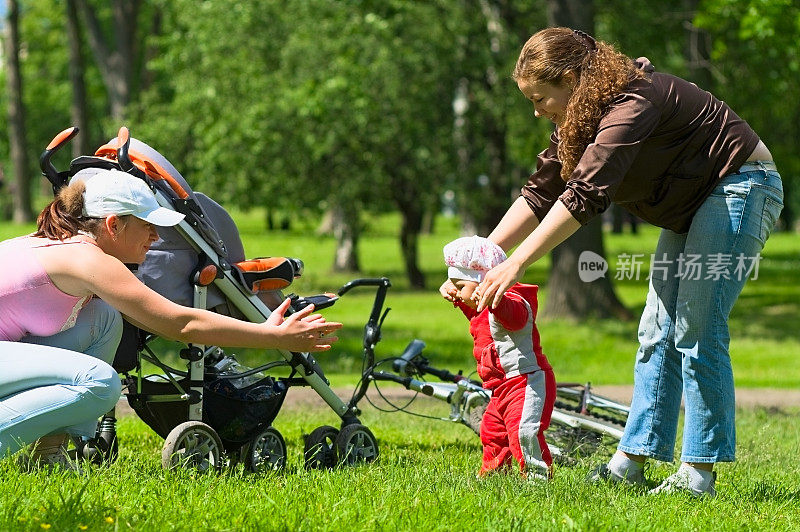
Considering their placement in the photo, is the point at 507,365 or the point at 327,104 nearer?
the point at 507,365

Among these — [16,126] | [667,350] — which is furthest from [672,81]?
[16,126]

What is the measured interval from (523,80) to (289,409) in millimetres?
4219

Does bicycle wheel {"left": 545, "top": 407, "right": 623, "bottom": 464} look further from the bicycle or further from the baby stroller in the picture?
the baby stroller

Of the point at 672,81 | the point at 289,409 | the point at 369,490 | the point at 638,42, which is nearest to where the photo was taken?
the point at 369,490

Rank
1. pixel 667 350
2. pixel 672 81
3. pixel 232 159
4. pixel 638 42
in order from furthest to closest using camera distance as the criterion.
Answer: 1. pixel 232 159
2. pixel 638 42
3. pixel 667 350
4. pixel 672 81

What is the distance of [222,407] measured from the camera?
5.04 metres

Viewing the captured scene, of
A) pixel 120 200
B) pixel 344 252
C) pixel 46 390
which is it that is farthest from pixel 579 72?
pixel 344 252

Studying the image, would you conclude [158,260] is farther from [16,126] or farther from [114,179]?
[16,126]

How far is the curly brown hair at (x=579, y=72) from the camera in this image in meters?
4.47

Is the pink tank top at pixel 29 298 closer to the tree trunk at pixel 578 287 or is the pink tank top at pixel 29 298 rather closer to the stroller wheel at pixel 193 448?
the stroller wheel at pixel 193 448

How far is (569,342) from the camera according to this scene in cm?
1567

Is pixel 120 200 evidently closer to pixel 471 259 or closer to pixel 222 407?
pixel 222 407

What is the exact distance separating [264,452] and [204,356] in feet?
1.74

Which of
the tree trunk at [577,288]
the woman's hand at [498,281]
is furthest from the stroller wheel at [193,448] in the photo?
the tree trunk at [577,288]
